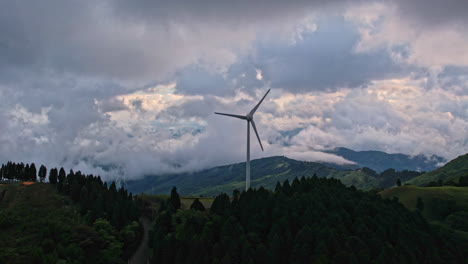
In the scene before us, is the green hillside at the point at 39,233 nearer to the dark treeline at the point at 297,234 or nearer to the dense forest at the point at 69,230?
the dense forest at the point at 69,230

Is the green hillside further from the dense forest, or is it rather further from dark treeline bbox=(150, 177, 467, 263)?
dark treeline bbox=(150, 177, 467, 263)

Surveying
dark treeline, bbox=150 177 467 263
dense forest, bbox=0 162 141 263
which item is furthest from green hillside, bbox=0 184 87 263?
dark treeline, bbox=150 177 467 263

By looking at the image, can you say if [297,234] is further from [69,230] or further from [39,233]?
[39,233]

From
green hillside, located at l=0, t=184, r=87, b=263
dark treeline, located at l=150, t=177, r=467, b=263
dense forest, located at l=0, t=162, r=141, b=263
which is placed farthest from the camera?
dark treeline, located at l=150, t=177, r=467, b=263

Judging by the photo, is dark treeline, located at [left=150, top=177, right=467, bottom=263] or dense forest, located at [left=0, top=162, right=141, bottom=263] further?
dark treeline, located at [left=150, top=177, right=467, bottom=263]

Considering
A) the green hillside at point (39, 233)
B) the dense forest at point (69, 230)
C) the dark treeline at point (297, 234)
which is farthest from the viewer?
the dark treeline at point (297, 234)

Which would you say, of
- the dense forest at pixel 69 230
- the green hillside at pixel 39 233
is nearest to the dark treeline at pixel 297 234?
the dense forest at pixel 69 230

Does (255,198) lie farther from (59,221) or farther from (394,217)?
(59,221)

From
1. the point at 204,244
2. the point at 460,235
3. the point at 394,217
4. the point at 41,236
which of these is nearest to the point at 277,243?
the point at 204,244

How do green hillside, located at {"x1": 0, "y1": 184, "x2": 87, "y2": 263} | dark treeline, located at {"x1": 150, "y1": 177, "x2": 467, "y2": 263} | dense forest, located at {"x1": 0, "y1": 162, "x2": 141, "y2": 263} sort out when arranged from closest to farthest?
green hillside, located at {"x1": 0, "y1": 184, "x2": 87, "y2": 263} → dense forest, located at {"x1": 0, "y1": 162, "x2": 141, "y2": 263} → dark treeline, located at {"x1": 150, "y1": 177, "x2": 467, "y2": 263}
